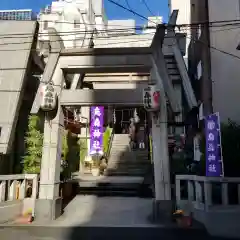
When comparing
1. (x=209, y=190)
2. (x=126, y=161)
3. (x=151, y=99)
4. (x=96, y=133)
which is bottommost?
(x=209, y=190)

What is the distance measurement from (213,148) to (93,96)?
4.10 m

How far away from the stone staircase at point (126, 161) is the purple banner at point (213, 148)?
8.97 meters

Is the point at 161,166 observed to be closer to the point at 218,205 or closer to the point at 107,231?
the point at 218,205

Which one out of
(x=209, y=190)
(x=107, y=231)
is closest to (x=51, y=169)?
(x=107, y=231)

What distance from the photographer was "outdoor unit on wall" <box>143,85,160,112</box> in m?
10.1

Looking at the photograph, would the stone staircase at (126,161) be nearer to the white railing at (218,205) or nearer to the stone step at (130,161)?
the stone step at (130,161)

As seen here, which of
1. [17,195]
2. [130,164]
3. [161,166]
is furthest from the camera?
[130,164]

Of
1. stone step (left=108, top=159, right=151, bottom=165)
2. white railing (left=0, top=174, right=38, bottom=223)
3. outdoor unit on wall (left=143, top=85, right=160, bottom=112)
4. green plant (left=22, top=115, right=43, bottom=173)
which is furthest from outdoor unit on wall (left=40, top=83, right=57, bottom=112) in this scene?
stone step (left=108, top=159, right=151, bottom=165)

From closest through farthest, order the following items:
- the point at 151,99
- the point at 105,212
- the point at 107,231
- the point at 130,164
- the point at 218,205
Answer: the point at 218,205, the point at 107,231, the point at 151,99, the point at 105,212, the point at 130,164

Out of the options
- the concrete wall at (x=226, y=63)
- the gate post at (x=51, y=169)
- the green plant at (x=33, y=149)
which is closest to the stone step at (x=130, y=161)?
the concrete wall at (x=226, y=63)

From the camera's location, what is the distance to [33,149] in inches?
463

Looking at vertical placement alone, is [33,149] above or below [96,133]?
below

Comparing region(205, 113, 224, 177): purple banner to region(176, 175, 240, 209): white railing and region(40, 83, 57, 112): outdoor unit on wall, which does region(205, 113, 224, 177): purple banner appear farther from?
region(40, 83, 57, 112): outdoor unit on wall

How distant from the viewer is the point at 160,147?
406 inches
